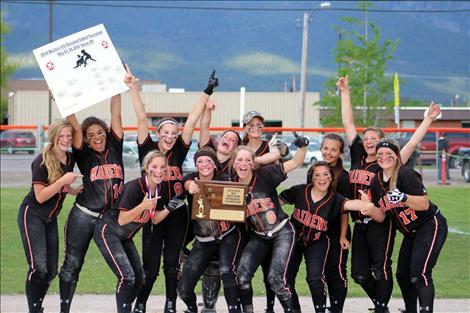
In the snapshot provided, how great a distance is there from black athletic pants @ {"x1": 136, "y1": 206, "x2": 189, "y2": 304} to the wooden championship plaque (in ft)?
1.24

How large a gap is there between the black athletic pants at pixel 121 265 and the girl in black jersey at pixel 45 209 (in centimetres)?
49

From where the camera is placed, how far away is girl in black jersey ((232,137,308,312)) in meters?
7.86

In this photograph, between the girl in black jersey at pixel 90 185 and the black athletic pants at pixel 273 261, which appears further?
the girl in black jersey at pixel 90 185

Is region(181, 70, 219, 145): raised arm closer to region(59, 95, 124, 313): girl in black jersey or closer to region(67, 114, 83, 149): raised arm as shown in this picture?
region(59, 95, 124, 313): girl in black jersey

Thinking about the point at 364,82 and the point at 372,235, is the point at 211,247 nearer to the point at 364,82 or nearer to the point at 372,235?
the point at 372,235

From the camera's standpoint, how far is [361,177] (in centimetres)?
830

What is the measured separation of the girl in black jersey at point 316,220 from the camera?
8008mm

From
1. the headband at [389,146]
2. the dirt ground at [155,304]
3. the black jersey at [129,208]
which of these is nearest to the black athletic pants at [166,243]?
the black jersey at [129,208]

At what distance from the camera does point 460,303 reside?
979cm

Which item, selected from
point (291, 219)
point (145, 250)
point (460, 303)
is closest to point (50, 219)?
point (145, 250)

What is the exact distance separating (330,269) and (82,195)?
8.27ft

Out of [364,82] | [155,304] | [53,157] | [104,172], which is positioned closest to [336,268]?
[104,172]

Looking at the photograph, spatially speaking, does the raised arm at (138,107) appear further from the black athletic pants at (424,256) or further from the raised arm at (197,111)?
the black athletic pants at (424,256)

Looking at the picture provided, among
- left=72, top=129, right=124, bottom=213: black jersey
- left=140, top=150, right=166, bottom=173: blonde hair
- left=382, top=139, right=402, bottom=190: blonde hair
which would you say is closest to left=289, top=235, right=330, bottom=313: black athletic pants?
left=382, top=139, right=402, bottom=190: blonde hair
